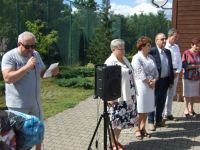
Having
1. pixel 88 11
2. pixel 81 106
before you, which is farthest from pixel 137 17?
pixel 81 106

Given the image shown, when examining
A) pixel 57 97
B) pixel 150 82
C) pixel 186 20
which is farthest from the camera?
pixel 57 97

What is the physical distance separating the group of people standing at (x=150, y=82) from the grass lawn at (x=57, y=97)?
2.63m

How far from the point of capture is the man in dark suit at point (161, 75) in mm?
7531

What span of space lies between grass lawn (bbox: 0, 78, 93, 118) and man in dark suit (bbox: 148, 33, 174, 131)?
256 centimetres

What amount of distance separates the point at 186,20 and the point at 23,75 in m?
6.68

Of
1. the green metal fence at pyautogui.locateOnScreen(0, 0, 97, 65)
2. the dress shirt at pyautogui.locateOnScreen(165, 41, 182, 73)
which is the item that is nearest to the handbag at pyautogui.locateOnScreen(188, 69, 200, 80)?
the dress shirt at pyautogui.locateOnScreen(165, 41, 182, 73)

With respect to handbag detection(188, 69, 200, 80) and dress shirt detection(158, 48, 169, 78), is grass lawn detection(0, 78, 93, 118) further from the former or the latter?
handbag detection(188, 69, 200, 80)

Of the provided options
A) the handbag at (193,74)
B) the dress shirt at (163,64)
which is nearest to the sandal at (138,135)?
the dress shirt at (163,64)

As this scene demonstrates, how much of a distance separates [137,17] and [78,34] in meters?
14.9

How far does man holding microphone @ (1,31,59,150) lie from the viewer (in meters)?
4.84

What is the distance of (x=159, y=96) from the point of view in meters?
7.77

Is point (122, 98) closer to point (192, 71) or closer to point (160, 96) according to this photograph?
A: point (160, 96)

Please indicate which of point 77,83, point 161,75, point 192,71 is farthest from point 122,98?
point 77,83

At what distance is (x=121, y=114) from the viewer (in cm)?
628
